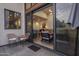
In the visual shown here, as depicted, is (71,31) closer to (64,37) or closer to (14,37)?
(64,37)

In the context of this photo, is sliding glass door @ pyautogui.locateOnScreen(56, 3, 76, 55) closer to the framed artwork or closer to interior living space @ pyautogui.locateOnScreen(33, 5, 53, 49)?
the framed artwork

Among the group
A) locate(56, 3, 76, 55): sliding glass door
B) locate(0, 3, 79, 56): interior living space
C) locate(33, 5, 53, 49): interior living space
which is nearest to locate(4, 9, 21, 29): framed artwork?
locate(0, 3, 79, 56): interior living space

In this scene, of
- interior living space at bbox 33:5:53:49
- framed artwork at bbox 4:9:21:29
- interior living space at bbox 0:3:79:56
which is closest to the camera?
interior living space at bbox 0:3:79:56

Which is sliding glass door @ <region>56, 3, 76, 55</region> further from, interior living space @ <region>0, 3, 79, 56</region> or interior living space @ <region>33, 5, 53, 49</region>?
interior living space @ <region>33, 5, 53, 49</region>

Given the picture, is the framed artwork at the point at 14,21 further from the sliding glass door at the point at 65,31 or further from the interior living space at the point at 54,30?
the sliding glass door at the point at 65,31

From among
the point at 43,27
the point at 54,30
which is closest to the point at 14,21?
the point at 54,30

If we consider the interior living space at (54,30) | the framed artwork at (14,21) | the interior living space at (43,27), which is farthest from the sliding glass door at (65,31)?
the interior living space at (43,27)

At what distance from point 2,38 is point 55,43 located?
4.73 feet

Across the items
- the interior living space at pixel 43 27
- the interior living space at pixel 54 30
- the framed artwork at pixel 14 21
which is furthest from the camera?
the interior living space at pixel 43 27

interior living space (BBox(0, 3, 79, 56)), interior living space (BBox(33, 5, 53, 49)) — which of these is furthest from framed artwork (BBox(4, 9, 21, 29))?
interior living space (BBox(33, 5, 53, 49))

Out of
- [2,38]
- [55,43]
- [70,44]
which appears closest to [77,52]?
[70,44]

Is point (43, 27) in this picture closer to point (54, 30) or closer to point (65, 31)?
point (54, 30)

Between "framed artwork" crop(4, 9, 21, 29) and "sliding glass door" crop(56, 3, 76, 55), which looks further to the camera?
"framed artwork" crop(4, 9, 21, 29)

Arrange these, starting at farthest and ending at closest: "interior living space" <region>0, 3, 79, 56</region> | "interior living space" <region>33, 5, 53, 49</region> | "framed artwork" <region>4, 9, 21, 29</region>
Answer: "interior living space" <region>33, 5, 53, 49</region> → "framed artwork" <region>4, 9, 21, 29</region> → "interior living space" <region>0, 3, 79, 56</region>
